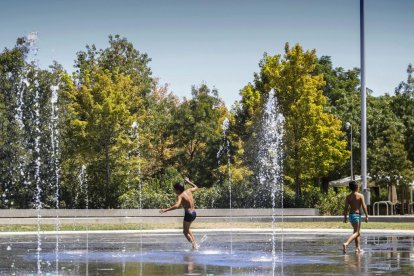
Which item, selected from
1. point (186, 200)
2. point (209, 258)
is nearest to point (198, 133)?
point (186, 200)

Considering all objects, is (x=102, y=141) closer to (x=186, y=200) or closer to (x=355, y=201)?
(x=186, y=200)

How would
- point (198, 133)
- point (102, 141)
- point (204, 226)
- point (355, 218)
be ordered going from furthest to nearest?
point (198, 133) → point (102, 141) → point (204, 226) → point (355, 218)

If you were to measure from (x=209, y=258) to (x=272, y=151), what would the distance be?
Result: 31641mm

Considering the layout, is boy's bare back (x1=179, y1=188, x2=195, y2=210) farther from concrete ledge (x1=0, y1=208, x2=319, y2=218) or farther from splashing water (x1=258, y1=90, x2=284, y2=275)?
splashing water (x1=258, y1=90, x2=284, y2=275)

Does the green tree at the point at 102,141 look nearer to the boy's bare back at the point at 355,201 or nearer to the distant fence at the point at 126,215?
the distant fence at the point at 126,215

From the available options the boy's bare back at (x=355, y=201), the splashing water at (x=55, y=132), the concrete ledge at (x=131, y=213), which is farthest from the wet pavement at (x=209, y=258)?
the splashing water at (x=55, y=132)

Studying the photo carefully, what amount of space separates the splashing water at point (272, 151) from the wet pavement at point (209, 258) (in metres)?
22.7

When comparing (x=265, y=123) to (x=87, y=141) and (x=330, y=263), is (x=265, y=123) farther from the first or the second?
(x=330, y=263)

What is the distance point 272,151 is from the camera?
4925cm

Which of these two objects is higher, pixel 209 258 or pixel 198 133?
pixel 198 133

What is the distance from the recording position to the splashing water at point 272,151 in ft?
156

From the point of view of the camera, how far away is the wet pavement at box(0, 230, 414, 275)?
14.9 m

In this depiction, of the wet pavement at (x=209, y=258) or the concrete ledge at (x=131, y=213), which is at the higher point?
the concrete ledge at (x=131, y=213)

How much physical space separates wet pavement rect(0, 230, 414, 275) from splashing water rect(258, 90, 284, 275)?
22.7 m
